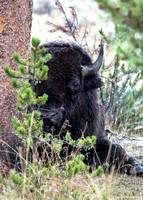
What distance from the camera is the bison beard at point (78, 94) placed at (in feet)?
16.0

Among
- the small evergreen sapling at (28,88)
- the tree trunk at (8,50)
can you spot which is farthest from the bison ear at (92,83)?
the small evergreen sapling at (28,88)

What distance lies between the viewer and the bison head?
4855mm

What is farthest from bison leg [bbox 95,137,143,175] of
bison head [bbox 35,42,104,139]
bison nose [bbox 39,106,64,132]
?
bison nose [bbox 39,106,64,132]

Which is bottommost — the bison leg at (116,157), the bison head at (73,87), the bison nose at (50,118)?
the bison leg at (116,157)

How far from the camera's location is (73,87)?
16.3 feet

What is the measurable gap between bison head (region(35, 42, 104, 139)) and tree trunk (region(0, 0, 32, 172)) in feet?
3.65

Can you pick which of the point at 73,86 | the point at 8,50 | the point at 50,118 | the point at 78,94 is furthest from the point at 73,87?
the point at 8,50

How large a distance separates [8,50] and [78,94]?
183cm

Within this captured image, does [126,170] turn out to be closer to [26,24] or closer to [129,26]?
[26,24]

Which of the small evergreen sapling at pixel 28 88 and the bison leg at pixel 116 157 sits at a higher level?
the small evergreen sapling at pixel 28 88

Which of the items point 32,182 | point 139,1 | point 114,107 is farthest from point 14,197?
Answer: point 114,107

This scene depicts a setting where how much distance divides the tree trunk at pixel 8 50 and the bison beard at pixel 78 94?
114 centimetres

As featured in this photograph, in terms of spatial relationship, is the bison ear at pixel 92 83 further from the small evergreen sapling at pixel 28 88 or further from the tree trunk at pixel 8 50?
the small evergreen sapling at pixel 28 88

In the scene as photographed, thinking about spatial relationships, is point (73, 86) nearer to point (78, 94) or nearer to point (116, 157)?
point (78, 94)
